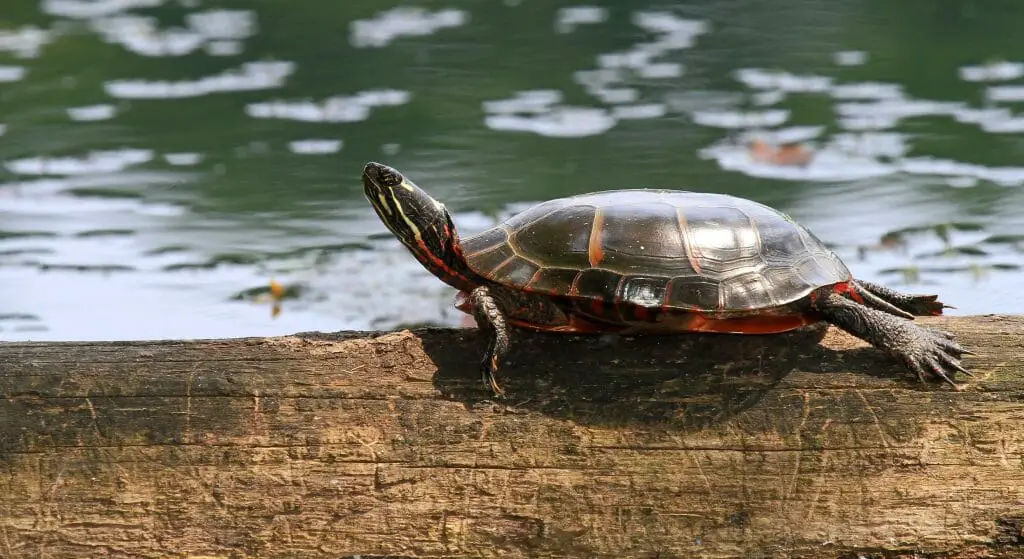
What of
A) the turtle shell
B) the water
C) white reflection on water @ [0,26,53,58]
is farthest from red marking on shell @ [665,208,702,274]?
white reflection on water @ [0,26,53,58]

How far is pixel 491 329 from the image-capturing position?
3.29 m

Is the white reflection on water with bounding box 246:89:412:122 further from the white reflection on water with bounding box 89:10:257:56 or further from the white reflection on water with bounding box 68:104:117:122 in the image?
the white reflection on water with bounding box 89:10:257:56

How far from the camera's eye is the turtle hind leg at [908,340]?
3121mm

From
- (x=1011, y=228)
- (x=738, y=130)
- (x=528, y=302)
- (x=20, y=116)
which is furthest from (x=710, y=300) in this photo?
(x=20, y=116)

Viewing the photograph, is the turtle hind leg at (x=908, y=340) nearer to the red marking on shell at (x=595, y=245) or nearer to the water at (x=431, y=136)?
the red marking on shell at (x=595, y=245)

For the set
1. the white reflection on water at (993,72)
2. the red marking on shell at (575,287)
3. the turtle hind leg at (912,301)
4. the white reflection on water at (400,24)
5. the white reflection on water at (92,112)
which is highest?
the red marking on shell at (575,287)

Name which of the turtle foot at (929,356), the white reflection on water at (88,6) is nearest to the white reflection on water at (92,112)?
the white reflection on water at (88,6)

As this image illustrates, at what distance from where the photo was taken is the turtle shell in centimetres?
325

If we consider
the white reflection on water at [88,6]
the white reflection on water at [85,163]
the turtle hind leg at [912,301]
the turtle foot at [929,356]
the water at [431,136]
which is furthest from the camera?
the white reflection on water at [88,6]

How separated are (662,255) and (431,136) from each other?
4860 millimetres

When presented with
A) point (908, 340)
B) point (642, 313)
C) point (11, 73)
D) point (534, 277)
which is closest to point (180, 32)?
point (11, 73)

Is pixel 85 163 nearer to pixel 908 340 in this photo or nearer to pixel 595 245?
pixel 595 245

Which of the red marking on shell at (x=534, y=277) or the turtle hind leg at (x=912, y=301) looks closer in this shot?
the red marking on shell at (x=534, y=277)

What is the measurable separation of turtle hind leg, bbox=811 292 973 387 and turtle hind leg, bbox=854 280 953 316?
346mm
